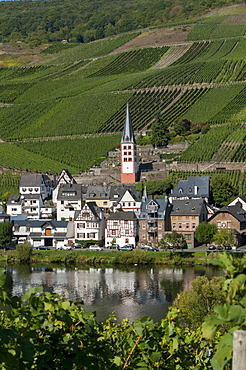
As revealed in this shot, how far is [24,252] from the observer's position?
2650 inches

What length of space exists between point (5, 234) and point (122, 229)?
37.8ft

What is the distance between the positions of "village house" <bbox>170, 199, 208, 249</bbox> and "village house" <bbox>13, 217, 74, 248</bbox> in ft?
35.9

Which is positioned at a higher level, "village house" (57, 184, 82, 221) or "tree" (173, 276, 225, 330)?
"village house" (57, 184, 82, 221)

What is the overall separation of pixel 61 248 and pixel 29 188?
1697 centimetres

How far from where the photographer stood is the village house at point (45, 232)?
74.8m

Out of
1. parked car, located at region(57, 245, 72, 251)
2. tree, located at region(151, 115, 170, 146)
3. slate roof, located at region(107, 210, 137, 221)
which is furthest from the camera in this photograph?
tree, located at region(151, 115, 170, 146)

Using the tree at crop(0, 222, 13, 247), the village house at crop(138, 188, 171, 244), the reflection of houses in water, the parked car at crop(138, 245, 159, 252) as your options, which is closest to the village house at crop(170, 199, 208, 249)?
the village house at crop(138, 188, 171, 244)

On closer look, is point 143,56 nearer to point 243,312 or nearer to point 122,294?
point 122,294

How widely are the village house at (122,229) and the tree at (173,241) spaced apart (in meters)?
4.96

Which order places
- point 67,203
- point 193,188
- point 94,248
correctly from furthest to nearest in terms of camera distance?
point 67,203 < point 193,188 < point 94,248

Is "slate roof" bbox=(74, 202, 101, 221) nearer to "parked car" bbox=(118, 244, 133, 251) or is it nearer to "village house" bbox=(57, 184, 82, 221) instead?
"village house" bbox=(57, 184, 82, 221)

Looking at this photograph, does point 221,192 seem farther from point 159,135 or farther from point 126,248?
point 159,135

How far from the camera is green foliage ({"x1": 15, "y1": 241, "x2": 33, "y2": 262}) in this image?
6731 cm

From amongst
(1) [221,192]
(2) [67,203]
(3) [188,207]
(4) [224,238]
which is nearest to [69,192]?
(2) [67,203]
